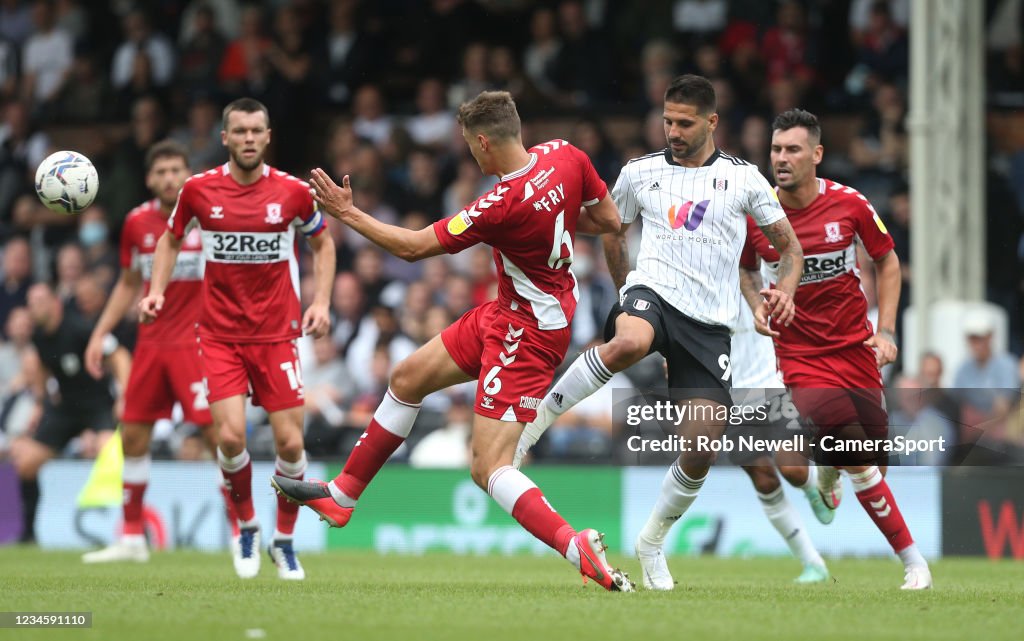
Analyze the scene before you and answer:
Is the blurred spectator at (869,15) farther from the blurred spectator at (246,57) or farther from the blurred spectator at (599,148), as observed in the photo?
the blurred spectator at (246,57)

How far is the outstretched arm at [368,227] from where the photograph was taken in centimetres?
689

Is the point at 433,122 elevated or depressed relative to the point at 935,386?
elevated

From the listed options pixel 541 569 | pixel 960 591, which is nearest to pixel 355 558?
pixel 541 569

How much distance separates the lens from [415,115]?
58.0 ft

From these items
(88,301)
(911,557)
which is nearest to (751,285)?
(911,557)

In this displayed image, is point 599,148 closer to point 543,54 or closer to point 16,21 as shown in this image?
point 543,54

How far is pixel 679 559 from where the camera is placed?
38.5 feet

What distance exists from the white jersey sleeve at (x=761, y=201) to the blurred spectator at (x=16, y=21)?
14.9 metres

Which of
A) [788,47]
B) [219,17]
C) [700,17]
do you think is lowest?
[788,47]

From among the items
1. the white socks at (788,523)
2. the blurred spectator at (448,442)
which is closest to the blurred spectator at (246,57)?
the blurred spectator at (448,442)

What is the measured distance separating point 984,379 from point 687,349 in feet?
21.0

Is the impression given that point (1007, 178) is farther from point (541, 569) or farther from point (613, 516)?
point (541, 569)

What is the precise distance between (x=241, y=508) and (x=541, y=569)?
2244 mm

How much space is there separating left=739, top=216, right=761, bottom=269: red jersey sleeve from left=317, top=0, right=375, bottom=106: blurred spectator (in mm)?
10298
